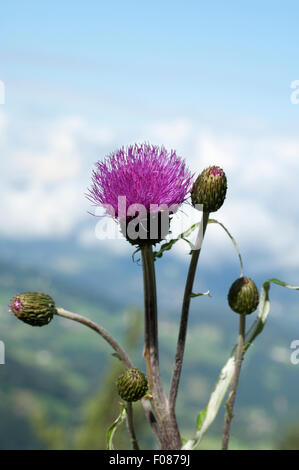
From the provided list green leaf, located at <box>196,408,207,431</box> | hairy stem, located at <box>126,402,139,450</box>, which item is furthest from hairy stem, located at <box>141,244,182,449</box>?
green leaf, located at <box>196,408,207,431</box>

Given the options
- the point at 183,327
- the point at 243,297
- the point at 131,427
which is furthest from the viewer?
the point at 243,297

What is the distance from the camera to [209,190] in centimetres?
441

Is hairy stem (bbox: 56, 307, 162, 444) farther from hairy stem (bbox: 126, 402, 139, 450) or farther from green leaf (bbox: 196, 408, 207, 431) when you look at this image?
green leaf (bbox: 196, 408, 207, 431)

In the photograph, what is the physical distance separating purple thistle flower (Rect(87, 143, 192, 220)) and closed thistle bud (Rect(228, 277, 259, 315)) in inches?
37.5

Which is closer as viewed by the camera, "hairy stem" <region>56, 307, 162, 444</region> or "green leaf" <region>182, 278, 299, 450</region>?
"hairy stem" <region>56, 307, 162, 444</region>

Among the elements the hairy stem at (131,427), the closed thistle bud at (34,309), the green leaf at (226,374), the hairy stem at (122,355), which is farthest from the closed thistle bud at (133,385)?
the closed thistle bud at (34,309)

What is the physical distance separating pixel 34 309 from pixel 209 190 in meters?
1.76

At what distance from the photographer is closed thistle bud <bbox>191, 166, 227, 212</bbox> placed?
14.5 feet

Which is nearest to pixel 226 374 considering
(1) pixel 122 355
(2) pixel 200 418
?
(2) pixel 200 418

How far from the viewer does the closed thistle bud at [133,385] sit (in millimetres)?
4273

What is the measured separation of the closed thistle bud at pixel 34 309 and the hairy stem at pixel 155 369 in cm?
86

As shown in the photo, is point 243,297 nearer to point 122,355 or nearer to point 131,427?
point 122,355
